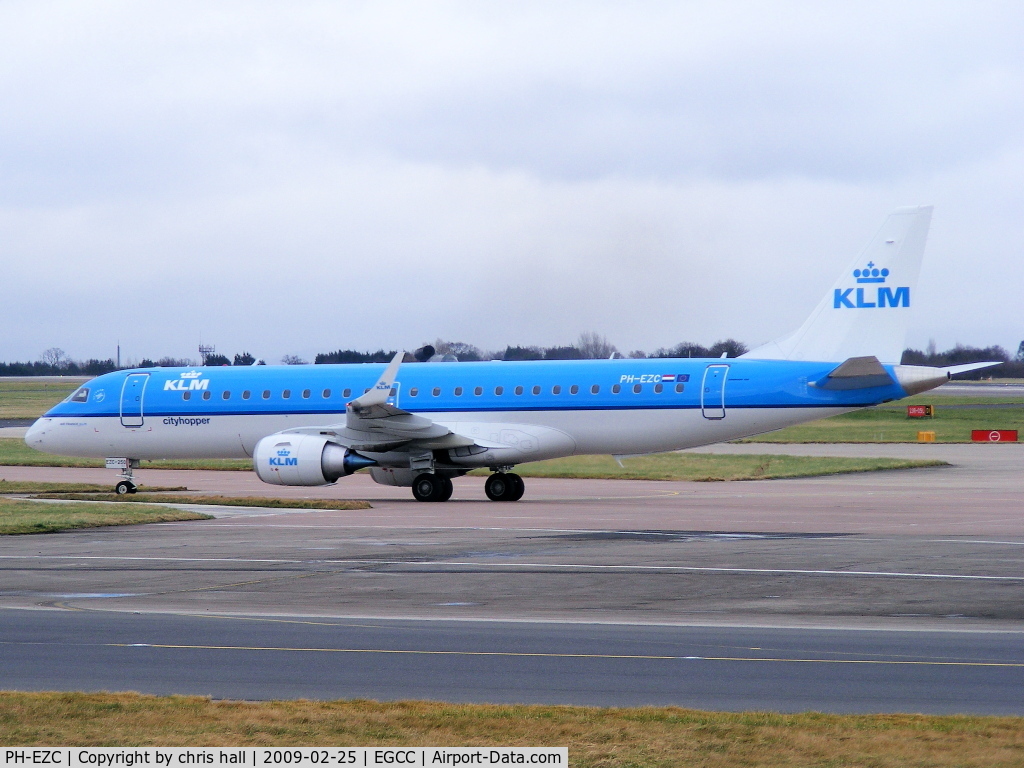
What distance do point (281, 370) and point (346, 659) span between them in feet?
80.3

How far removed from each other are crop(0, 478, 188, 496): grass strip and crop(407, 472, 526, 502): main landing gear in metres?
8.41

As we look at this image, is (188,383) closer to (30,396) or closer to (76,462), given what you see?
(76,462)

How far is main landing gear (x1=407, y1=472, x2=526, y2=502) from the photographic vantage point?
104ft

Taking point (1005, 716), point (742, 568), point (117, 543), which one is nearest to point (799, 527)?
point (742, 568)

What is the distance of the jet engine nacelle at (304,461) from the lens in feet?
100

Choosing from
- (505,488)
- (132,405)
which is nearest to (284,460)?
(505,488)

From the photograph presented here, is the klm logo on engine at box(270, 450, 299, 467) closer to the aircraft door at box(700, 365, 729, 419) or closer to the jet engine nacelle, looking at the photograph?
the jet engine nacelle

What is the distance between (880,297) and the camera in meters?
29.8

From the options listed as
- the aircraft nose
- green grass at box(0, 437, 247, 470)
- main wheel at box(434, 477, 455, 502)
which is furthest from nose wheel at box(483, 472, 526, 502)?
green grass at box(0, 437, 247, 470)

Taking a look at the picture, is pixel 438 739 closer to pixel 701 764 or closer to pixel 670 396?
pixel 701 764

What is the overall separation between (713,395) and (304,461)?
9.78 metres

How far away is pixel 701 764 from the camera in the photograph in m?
7.10

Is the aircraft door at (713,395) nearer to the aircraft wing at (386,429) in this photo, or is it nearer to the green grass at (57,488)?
the aircraft wing at (386,429)

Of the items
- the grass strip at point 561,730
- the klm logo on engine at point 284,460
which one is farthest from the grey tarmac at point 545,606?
the klm logo on engine at point 284,460
